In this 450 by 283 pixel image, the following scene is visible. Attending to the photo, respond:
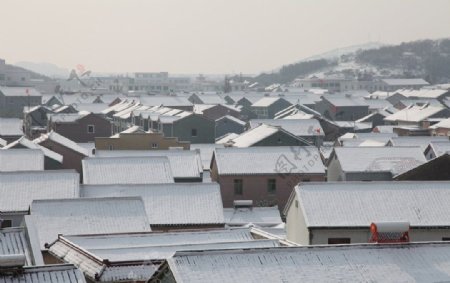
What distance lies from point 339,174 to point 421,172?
7521 mm

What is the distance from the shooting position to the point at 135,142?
168 feet

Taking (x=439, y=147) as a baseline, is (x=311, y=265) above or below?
above

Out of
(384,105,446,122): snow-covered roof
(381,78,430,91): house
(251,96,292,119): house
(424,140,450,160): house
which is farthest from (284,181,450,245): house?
(381,78,430,91): house

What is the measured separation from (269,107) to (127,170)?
61956mm

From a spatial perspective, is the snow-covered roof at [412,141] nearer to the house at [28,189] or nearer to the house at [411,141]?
the house at [411,141]

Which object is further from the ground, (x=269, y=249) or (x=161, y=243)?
(x=269, y=249)

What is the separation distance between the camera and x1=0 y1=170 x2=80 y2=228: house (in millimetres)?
30670

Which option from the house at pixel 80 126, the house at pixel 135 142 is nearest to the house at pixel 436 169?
the house at pixel 135 142

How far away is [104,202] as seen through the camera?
90.5 feet

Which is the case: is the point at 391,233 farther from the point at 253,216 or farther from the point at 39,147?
the point at 39,147

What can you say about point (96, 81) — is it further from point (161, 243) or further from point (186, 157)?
point (161, 243)

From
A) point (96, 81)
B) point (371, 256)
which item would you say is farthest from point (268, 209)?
point (96, 81)

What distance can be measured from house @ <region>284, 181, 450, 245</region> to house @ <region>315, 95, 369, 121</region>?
64489 millimetres

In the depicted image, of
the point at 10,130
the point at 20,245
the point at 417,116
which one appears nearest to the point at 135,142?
the point at 10,130
